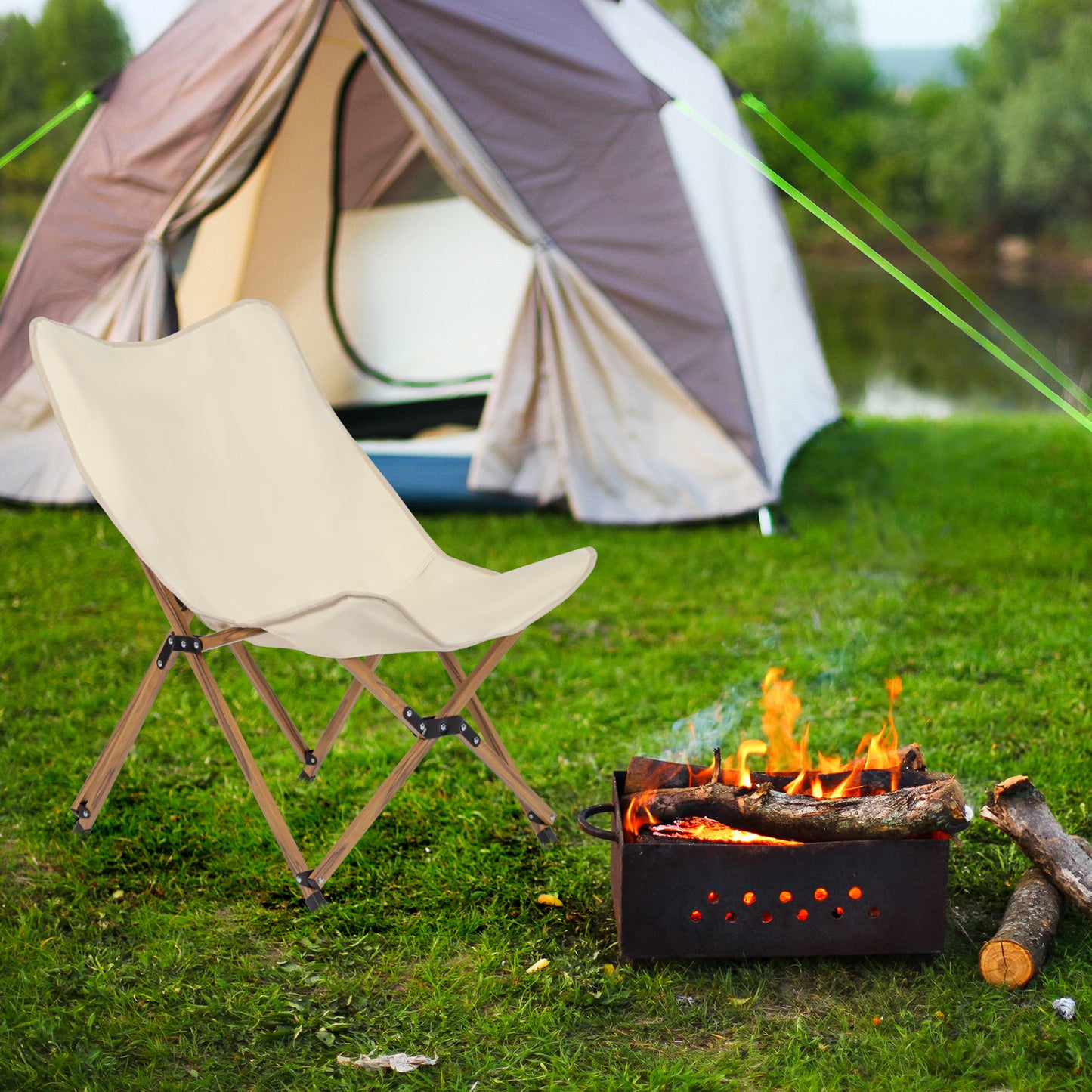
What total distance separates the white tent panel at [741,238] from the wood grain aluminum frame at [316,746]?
2.32 m

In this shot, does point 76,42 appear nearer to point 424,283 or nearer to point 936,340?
point 936,340

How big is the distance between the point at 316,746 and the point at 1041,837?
1.34 metres

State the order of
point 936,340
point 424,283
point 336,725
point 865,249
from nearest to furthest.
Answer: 1. point 336,725
2. point 865,249
3. point 424,283
4. point 936,340

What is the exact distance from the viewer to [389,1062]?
1700mm

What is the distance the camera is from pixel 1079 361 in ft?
36.2

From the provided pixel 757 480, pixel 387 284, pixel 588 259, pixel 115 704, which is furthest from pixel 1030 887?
pixel 387 284

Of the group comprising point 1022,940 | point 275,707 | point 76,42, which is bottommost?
point 1022,940

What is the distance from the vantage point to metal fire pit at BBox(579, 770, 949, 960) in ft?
6.00

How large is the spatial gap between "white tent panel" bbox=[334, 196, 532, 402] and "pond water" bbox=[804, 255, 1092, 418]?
2.80m

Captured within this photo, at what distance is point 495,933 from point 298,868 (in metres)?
0.35

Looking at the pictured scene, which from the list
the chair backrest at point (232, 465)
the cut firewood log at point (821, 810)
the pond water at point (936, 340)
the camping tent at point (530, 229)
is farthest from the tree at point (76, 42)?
the cut firewood log at point (821, 810)

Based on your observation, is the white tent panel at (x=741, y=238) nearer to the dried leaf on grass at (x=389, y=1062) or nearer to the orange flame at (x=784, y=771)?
the orange flame at (x=784, y=771)

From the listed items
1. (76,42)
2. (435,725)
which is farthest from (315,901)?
(76,42)

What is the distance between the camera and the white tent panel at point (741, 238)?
14.6 ft
